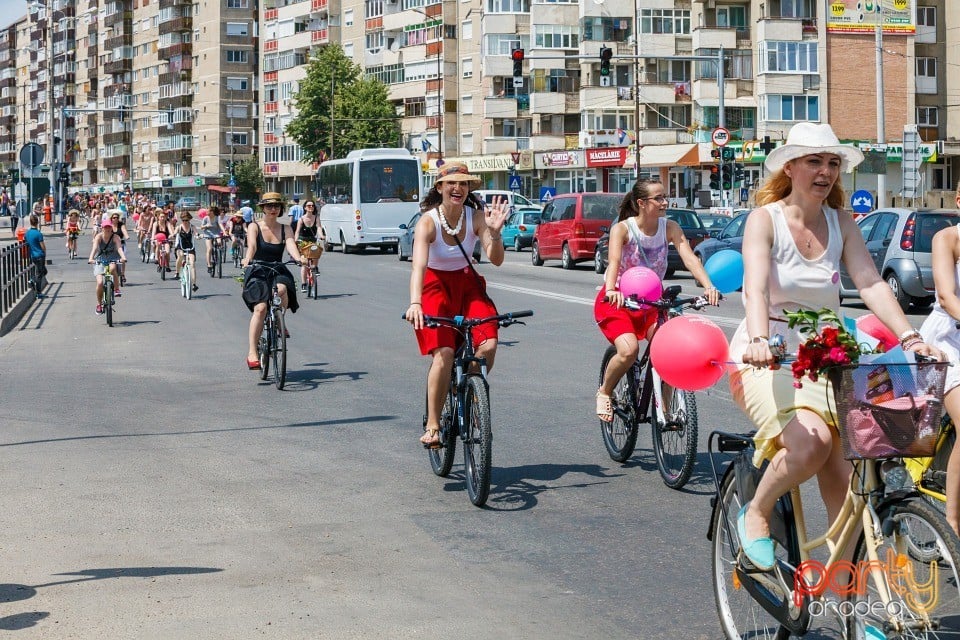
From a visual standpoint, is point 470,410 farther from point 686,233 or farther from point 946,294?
point 686,233

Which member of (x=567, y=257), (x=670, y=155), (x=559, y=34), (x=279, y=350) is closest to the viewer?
(x=279, y=350)

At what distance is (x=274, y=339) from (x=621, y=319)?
6124 mm

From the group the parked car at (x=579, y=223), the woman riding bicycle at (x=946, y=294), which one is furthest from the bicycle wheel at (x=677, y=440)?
the parked car at (x=579, y=223)

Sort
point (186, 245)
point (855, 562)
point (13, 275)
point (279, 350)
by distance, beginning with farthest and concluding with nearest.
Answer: point (186, 245)
point (13, 275)
point (279, 350)
point (855, 562)

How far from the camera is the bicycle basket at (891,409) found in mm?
4176

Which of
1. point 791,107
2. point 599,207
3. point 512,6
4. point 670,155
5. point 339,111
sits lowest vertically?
point 599,207

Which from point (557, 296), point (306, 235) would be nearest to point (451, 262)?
point (557, 296)

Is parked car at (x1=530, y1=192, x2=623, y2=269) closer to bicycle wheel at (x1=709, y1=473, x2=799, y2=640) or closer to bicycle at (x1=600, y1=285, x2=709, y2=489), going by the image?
bicycle at (x1=600, y1=285, x2=709, y2=489)

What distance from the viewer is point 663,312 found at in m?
8.78

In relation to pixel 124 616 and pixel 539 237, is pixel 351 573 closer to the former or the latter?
pixel 124 616

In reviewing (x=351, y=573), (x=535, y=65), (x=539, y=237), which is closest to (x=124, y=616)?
(x=351, y=573)

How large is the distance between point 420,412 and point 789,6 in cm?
6827

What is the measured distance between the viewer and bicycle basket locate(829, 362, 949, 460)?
4176 millimetres

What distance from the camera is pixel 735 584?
4992 millimetres
